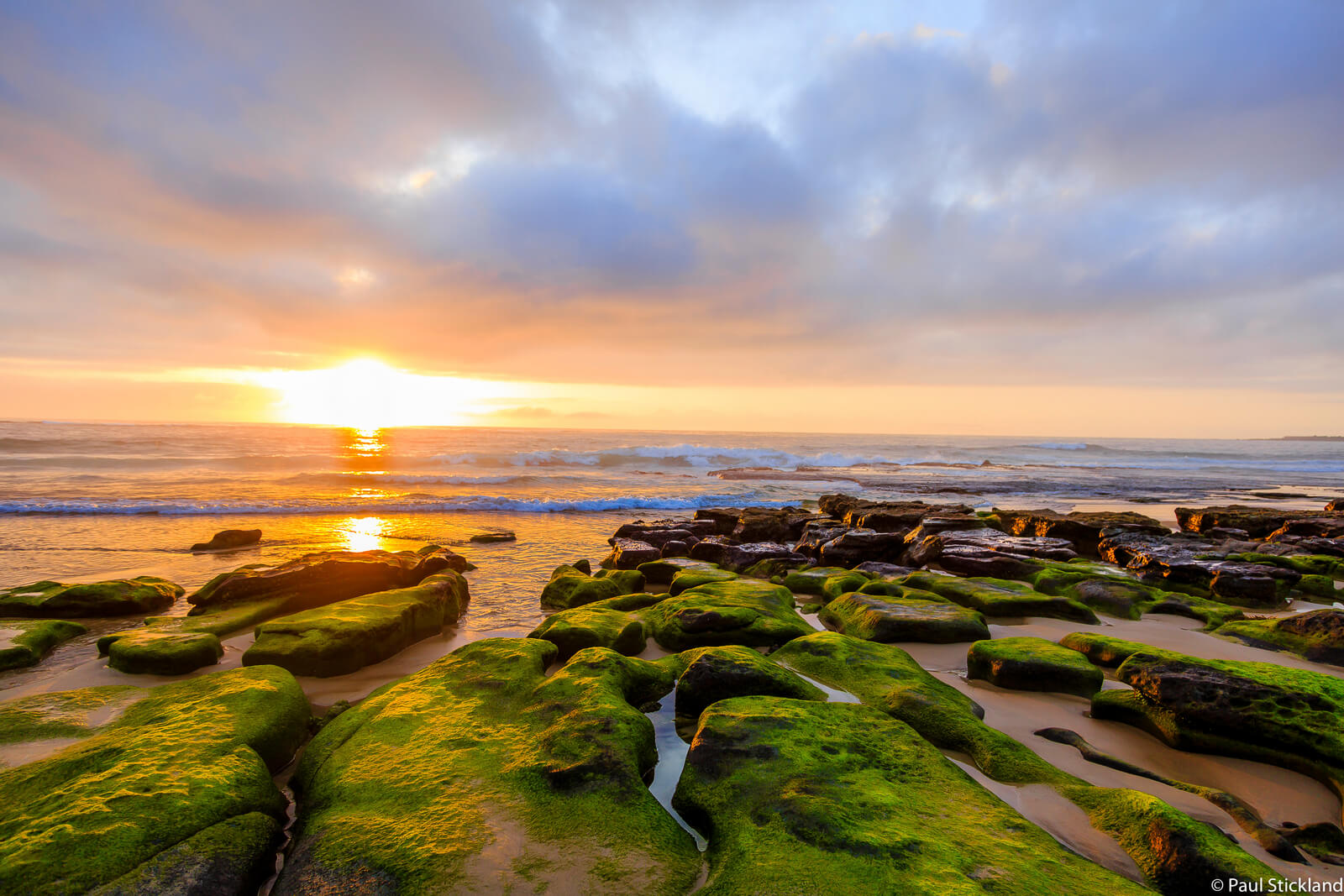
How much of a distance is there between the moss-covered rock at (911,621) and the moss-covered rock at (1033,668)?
809 millimetres

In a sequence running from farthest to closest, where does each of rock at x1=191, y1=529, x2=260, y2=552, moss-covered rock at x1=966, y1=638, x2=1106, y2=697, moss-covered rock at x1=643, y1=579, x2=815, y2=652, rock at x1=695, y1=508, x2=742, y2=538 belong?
rock at x1=695, y1=508, x2=742, y2=538
rock at x1=191, y1=529, x2=260, y2=552
moss-covered rock at x1=643, y1=579, x2=815, y2=652
moss-covered rock at x1=966, y1=638, x2=1106, y2=697

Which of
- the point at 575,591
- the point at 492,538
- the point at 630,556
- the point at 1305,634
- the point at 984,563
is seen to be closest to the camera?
the point at 1305,634

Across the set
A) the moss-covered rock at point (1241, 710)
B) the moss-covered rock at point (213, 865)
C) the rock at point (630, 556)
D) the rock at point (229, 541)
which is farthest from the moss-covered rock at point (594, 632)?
the rock at point (229, 541)

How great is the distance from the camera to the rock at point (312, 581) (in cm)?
699

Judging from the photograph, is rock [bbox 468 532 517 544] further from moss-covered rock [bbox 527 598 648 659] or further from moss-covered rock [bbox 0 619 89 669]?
moss-covered rock [bbox 527 598 648 659]

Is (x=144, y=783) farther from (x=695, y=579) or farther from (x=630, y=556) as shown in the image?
(x=630, y=556)

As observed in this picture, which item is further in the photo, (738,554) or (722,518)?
(722,518)

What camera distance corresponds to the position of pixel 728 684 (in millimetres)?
3812

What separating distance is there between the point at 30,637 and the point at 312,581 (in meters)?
2.42

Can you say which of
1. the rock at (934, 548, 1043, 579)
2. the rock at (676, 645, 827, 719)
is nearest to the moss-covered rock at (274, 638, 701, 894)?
the rock at (676, 645, 827, 719)

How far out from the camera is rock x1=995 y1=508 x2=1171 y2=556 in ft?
38.3

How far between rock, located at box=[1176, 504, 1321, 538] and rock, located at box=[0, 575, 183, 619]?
2080 cm

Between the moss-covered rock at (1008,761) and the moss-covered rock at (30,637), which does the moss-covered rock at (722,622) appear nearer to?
the moss-covered rock at (1008,761)

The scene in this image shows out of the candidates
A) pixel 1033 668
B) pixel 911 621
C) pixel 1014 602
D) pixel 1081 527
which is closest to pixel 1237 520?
pixel 1081 527
